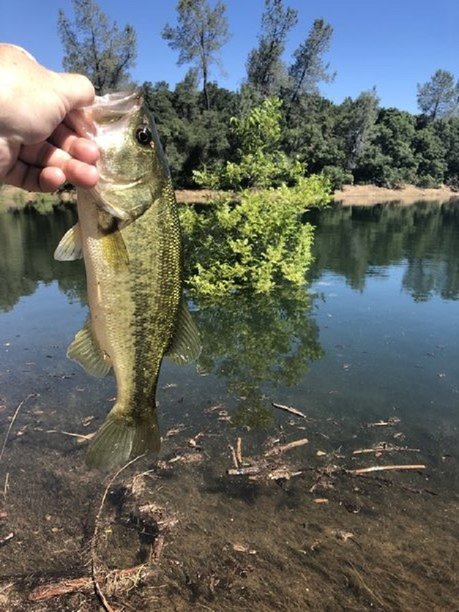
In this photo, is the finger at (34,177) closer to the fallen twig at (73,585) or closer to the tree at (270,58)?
the fallen twig at (73,585)

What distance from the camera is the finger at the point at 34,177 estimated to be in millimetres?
2662

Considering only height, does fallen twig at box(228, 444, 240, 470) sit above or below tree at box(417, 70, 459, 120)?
below

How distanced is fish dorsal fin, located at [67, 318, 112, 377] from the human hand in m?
0.88

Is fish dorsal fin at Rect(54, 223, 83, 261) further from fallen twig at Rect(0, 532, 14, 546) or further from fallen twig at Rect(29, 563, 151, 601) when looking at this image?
fallen twig at Rect(0, 532, 14, 546)

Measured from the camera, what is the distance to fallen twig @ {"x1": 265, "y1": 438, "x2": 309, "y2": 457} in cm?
836

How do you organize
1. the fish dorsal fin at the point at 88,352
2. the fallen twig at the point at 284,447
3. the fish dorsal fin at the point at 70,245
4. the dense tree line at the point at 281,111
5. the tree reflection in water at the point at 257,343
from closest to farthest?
the fish dorsal fin at the point at 70,245 < the fish dorsal fin at the point at 88,352 < the fallen twig at the point at 284,447 < the tree reflection in water at the point at 257,343 < the dense tree line at the point at 281,111

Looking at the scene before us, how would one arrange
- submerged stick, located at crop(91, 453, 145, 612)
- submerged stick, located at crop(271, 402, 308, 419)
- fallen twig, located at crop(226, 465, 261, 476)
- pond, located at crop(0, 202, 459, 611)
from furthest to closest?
submerged stick, located at crop(271, 402, 308, 419), fallen twig, located at crop(226, 465, 261, 476), pond, located at crop(0, 202, 459, 611), submerged stick, located at crop(91, 453, 145, 612)

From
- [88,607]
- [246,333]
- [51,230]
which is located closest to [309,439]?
[88,607]

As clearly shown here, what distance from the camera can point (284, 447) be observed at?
27.9ft

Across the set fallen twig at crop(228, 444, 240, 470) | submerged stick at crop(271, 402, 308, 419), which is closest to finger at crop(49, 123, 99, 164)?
fallen twig at crop(228, 444, 240, 470)

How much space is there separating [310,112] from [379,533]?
7011cm

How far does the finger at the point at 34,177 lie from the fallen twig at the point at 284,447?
6.42 m

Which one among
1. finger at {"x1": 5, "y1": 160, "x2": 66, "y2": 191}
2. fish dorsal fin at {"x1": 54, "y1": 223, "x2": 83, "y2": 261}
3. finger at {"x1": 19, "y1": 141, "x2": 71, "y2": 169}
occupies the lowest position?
fish dorsal fin at {"x1": 54, "y1": 223, "x2": 83, "y2": 261}

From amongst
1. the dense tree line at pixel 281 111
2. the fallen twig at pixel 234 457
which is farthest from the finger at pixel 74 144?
the dense tree line at pixel 281 111
